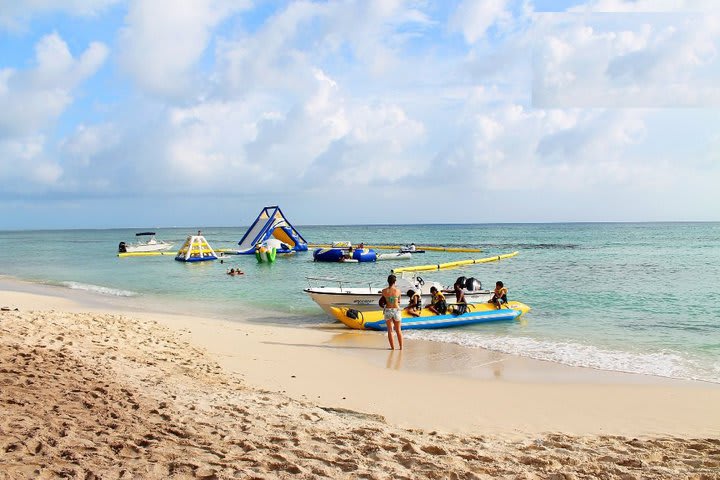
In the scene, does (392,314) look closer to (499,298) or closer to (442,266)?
(499,298)

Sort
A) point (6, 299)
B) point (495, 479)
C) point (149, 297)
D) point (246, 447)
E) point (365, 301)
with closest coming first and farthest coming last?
point (495, 479) < point (246, 447) < point (365, 301) < point (6, 299) < point (149, 297)

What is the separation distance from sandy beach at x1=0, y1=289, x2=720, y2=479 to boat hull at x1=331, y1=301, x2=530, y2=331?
264cm

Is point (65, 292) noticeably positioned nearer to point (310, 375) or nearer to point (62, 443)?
point (310, 375)

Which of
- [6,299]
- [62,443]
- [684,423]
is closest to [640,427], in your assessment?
[684,423]

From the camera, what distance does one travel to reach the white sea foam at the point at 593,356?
33.3 ft

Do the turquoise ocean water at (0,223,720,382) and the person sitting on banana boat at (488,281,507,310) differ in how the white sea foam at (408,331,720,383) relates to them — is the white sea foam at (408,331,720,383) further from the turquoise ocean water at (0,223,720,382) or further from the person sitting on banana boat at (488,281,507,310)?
the person sitting on banana boat at (488,281,507,310)

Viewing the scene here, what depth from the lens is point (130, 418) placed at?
5203 mm

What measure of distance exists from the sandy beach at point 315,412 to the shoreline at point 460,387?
0.04 m

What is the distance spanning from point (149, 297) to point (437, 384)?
16.1m

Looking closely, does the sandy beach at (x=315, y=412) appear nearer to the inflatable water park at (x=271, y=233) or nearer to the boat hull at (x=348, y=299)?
the boat hull at (x=348, y=299)

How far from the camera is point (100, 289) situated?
2394 cm

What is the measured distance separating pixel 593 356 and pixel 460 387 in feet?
14.2

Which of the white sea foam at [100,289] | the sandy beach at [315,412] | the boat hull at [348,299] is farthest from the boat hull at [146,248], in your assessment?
the sandy beach at [315,412]

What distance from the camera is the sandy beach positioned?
14.3 ft
